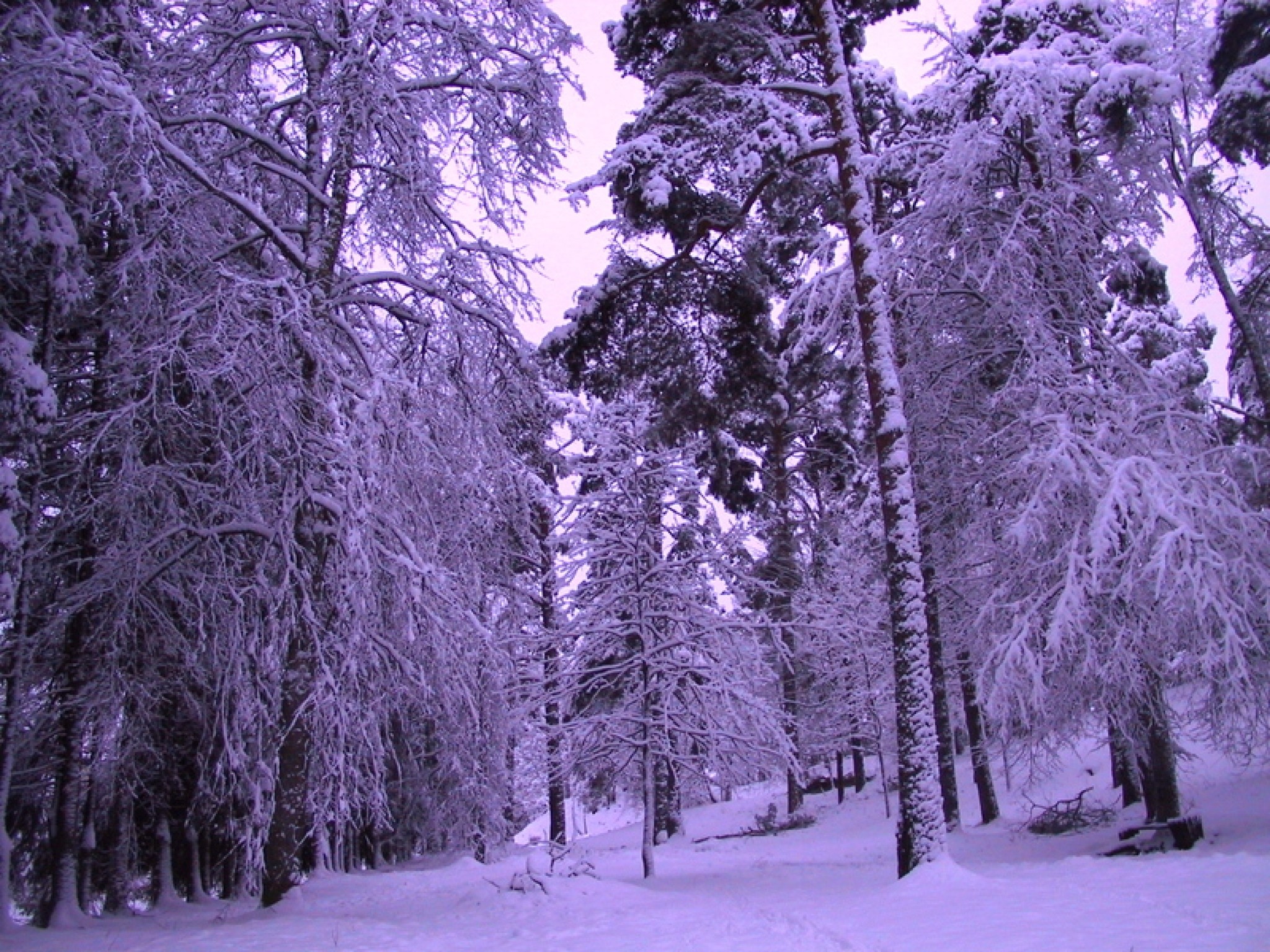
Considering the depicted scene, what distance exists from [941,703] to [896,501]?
869cm

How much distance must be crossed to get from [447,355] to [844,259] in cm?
544

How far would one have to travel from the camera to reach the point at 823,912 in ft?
23.7

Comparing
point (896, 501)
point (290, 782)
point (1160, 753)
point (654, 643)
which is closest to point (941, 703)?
point (1160, 753)

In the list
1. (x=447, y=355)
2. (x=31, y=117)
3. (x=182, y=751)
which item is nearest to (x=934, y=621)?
(x=447, y=355)

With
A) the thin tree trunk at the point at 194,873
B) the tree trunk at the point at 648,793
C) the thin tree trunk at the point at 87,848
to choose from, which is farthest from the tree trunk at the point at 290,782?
the thin tree trunk at the point at 194,873

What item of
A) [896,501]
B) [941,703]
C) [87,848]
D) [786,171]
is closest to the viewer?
[896,501]

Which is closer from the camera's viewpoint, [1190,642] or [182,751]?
[1190,642]

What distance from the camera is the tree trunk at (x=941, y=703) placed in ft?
47.1

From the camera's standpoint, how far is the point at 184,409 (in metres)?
8.21

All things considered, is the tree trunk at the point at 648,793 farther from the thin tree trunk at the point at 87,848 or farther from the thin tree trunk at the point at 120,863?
the thin tree trunk at the point at 120,863

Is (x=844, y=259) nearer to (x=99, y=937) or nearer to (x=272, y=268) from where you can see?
(x=272, y=268)

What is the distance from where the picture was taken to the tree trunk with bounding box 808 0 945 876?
8109 mm

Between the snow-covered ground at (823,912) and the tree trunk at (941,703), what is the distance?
2.82m

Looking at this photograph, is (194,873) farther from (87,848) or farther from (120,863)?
(87,848)
